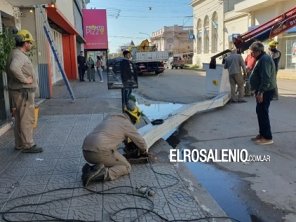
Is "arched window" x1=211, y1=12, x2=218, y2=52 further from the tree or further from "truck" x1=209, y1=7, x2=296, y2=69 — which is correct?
the tree

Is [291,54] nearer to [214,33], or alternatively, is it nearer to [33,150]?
[214,33]

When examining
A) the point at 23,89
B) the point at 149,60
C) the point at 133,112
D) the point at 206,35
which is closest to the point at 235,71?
the point at 133,112

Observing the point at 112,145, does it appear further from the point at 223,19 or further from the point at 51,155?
the point at 223,19

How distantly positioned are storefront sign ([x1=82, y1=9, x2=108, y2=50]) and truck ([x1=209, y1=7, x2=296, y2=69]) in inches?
912

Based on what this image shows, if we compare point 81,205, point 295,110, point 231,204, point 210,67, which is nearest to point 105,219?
point 81,205

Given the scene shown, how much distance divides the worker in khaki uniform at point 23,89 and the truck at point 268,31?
801cm

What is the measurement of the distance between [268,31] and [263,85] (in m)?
7.17

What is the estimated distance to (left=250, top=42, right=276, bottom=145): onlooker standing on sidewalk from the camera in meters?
6.89

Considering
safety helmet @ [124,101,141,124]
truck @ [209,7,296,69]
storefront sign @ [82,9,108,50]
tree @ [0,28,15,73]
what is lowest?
safety helmet @ [124,101,141,124]

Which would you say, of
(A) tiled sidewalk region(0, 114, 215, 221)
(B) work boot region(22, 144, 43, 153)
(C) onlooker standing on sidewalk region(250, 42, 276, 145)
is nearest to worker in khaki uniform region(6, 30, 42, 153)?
(B) work boot region(22, 144, 43, 153)

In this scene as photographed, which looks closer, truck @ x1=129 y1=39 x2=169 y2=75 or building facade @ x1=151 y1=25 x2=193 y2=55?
truck @ x1=129 y1=39 x2=169 y2=75

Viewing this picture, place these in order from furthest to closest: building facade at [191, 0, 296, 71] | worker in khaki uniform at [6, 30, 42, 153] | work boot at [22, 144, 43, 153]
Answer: building facade at [191, 0, 296, 71]
work boot at [22, 144, 43, 153]
worker in khaki uniform at [6, 30, 42, 153]

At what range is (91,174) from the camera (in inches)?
188

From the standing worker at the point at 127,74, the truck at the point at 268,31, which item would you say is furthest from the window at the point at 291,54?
the standing worker at the point at 127,74
